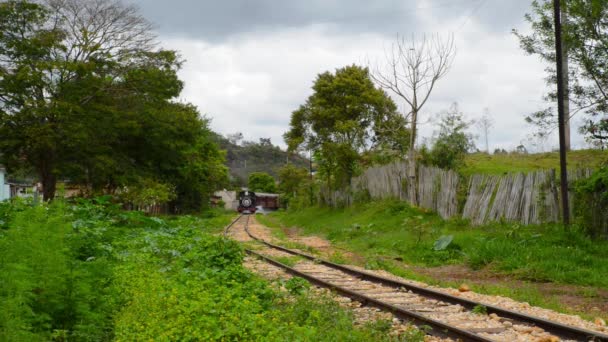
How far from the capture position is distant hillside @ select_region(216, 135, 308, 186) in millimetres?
121919

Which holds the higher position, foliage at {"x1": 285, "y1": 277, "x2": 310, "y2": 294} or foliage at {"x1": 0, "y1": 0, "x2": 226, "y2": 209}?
foliage at {"x1": 0, "y1": 0, "x2": 226, "y2": 209}

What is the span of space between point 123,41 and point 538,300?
27895 millimetres

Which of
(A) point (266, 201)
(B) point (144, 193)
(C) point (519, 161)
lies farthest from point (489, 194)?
(A) point (266, 201)

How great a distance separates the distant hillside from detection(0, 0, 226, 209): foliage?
273ft

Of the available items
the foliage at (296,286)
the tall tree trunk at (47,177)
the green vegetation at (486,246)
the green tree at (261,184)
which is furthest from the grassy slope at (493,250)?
the green tree at (261,184)

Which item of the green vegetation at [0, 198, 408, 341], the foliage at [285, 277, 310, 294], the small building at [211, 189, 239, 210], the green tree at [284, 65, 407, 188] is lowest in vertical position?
the small building at [211, 189, 239, 210]

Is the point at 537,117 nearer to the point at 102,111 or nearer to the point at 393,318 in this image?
the point at 393,318

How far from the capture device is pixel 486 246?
46.4 ft

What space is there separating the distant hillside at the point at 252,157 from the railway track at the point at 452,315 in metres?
107

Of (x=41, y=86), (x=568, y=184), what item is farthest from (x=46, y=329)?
(x=41, y=86)

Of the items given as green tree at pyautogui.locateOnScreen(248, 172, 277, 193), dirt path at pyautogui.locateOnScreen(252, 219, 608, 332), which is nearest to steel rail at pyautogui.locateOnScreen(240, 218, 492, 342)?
dirt path at pyautogui.locateOnScreen(252, 219, 608, 332)

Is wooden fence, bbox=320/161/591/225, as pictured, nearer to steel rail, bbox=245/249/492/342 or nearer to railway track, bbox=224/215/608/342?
railway track, bbox=224/215/608/342

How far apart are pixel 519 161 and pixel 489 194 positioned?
12438 millimetres

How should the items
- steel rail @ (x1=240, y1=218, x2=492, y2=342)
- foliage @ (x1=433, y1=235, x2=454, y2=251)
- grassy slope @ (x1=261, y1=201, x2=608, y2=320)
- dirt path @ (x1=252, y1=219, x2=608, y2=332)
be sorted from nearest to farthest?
steel rail @ (x1=240, y1=218, x2=492, y2=342) → dirt path @ (x1=252, y1=219, x2=608, y2=332) → grassy slope @ (x1=261, y1=201, x2=608, y2=320) → foliage @ (x1=433, y1=235, x2=454, y2=251)
